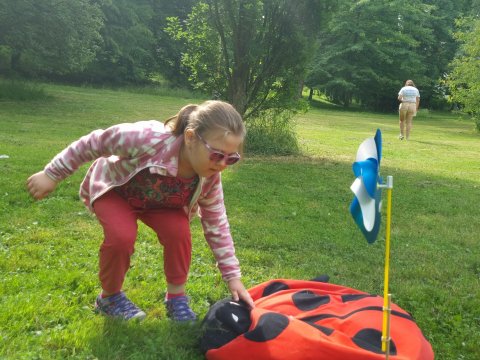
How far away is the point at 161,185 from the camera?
2.85m

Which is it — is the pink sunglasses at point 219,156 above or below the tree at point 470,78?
below

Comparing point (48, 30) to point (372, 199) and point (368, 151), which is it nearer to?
point (368, 151)

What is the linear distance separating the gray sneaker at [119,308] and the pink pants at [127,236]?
0.21 feet

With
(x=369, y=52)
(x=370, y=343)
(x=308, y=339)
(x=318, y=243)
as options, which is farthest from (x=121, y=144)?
(x=369, y=52)

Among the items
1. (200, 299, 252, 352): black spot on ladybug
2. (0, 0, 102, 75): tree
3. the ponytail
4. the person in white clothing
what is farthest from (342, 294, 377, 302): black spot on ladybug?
(0, 0, 102, 75): tree

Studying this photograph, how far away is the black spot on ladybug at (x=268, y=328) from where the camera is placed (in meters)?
2.48

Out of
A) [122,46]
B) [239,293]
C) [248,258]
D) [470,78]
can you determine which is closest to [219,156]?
[239,293]

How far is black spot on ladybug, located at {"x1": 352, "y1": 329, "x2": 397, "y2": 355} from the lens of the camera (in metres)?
2.37

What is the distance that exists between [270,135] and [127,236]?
8.02m

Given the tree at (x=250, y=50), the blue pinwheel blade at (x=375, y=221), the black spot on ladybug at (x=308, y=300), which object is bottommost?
the black spot on ladybug at (x=308, y=300)

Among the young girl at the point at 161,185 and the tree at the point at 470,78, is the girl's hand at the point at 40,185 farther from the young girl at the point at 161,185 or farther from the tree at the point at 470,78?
the tree at the point at 470,78

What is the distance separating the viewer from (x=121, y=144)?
108 inches

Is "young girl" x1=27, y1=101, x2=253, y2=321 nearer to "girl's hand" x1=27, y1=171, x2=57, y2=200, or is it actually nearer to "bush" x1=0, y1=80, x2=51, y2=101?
"girl's hand" x1=27, y1=171, x2=57, y2=200

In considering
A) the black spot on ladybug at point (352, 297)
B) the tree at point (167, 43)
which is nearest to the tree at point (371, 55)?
the tree at point (167, 43)
